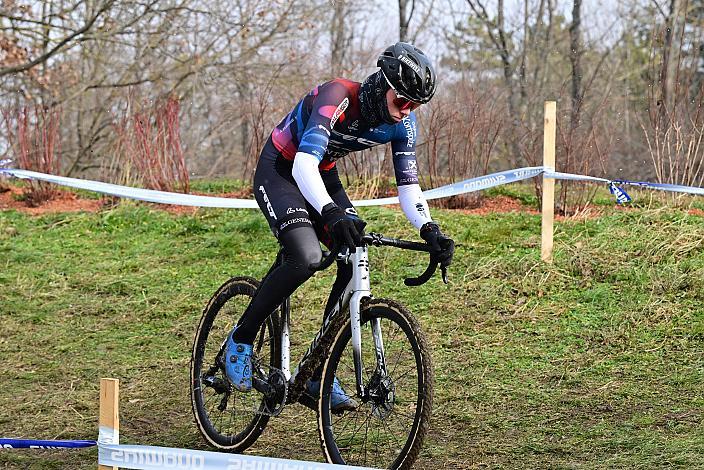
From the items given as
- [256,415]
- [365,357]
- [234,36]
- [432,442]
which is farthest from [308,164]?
[234,36]

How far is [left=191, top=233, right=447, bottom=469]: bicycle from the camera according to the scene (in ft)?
13.7

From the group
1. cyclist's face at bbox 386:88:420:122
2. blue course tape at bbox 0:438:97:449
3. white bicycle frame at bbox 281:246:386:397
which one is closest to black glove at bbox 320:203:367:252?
white bicycle frame at bbox 281:246:386:397

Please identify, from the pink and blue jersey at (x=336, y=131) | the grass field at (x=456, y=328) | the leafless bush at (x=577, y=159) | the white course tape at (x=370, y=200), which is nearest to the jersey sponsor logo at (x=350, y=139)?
the pink and blue jersey at (x=336, y=131)

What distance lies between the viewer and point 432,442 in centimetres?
521

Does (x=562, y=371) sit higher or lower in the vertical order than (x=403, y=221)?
lower

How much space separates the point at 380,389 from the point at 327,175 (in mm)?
1341

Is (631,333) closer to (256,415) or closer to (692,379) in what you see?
(692,379)

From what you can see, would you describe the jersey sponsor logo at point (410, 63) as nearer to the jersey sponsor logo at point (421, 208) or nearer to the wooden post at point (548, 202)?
the jersey sponsor logo at point (421, 208)

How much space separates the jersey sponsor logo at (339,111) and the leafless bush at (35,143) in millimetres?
8817

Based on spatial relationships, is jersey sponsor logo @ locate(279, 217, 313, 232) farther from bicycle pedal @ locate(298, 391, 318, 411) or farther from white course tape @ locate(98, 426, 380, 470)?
white course tape @ locate(98, 426, 380, 470)

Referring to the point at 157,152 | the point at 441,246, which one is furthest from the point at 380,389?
the point at 157,152

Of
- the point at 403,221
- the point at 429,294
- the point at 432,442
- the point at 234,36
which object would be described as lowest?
the point at 432,442

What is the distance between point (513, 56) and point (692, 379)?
21383mm

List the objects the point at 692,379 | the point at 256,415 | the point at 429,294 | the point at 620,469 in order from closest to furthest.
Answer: the point at 620,469, the point at 256,415, the point at 692,379, the point at 429,294
